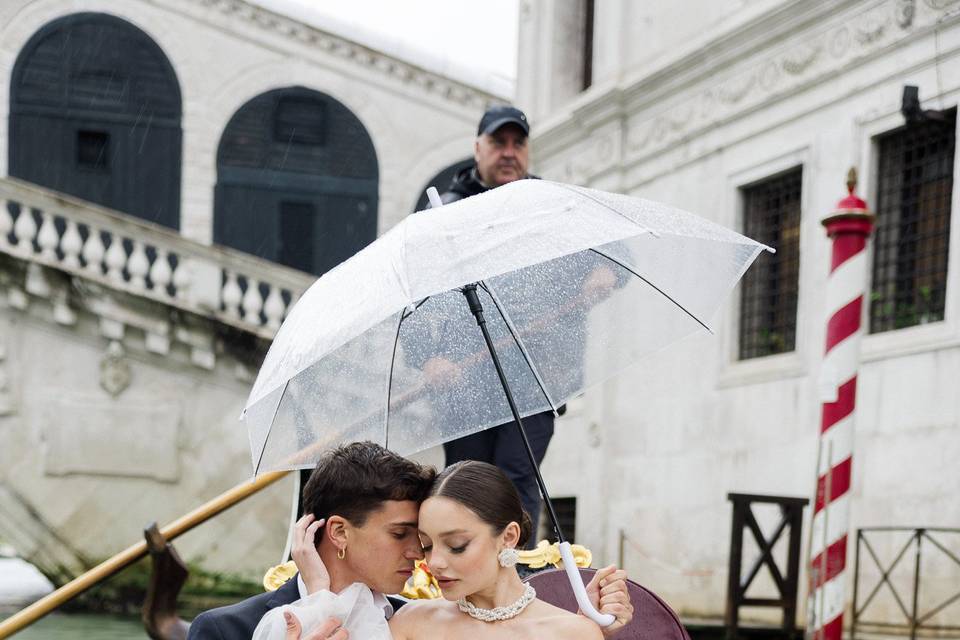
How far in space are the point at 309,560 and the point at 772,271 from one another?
7.45m

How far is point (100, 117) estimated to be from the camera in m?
16.6

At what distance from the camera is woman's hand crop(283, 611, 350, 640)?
2234 mm

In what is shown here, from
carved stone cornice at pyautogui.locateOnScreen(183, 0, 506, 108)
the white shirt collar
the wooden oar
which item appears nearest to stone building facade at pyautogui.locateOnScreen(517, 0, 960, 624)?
the wooden oar

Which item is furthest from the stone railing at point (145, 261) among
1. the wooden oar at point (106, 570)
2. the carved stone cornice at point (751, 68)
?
the wooden oar at point (106, 570)

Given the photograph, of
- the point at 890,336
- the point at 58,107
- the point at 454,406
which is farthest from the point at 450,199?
the point at 58,107

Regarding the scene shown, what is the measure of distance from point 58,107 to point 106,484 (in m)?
6.13

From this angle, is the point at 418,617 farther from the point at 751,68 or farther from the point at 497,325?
the point at 751,68

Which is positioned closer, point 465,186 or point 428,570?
point 428,570

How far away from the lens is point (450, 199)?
4098 mm

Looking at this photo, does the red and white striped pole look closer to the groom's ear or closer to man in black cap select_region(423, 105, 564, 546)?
man in black cap select_region(423, 105, 564, 546)

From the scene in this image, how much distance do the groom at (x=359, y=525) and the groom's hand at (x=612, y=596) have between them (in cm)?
37

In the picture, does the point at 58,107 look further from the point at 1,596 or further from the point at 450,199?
the point at 450,199

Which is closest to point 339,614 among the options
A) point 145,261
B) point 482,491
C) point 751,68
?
point 482,491

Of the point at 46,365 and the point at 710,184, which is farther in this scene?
the point at 46,365
